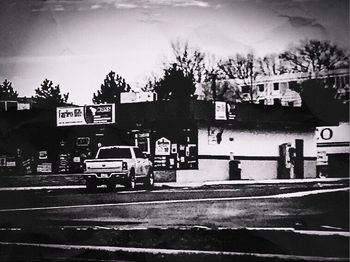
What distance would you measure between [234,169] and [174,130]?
1.42ft

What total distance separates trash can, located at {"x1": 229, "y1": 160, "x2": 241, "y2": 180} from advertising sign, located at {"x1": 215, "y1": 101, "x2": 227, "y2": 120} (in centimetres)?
27

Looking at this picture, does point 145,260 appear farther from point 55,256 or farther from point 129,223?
point 55,256

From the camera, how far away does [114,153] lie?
3.74 m

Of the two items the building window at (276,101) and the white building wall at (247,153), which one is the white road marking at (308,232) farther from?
the building window at (276,101)

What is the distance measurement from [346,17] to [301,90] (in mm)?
465

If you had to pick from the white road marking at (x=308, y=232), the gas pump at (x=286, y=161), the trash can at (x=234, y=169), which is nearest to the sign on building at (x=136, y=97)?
the trash can at (x=234, y=169)

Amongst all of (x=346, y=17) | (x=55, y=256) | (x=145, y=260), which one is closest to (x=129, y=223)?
(x=145, y=260)

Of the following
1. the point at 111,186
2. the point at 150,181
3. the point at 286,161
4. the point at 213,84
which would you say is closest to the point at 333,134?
the point at 286,161

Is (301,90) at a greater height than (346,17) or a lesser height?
lesser

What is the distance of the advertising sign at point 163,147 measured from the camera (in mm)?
3648

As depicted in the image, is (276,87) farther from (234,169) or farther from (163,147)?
(163,147)

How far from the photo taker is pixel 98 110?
3797mm

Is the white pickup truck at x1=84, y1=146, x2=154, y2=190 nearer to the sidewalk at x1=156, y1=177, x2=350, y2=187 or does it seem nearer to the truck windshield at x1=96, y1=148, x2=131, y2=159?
the truck windshield at x1=96, y1=148, x2=131, y2=159

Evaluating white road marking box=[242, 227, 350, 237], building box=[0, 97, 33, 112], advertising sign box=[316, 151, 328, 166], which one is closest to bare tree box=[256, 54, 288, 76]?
advertising sign box=[316, 151, 328, 166]
